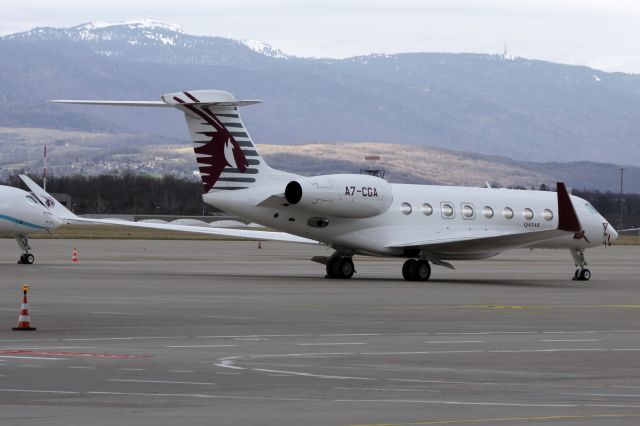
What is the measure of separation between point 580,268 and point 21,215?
19.0 metres

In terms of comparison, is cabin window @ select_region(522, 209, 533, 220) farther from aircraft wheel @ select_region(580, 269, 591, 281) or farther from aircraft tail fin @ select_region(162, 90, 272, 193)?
aircraft tail fin @ select_region(162, 90, 272, 193)

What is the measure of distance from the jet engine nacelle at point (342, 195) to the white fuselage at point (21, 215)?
12.4 metres

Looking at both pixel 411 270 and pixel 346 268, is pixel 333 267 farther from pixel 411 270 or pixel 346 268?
pixel 411 270

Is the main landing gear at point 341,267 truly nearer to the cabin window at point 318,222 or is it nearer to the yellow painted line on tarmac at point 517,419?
the cabin window at point 318,222

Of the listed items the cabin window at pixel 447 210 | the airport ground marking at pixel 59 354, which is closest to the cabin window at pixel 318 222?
the cabin window at pixel 447 210

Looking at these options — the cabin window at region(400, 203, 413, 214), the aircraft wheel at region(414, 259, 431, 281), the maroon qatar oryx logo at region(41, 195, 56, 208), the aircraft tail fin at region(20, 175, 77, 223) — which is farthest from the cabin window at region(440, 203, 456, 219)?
the maroon qatar oryx logo at region(41, 195, 56, 208)

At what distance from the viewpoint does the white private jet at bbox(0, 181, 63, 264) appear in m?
48.6

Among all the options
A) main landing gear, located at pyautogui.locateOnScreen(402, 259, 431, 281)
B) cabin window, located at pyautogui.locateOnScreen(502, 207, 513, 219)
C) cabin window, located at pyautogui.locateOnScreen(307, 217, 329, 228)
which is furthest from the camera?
cabin window, located at pyautogui.locateOnScreen(502, 207, 513, 219)

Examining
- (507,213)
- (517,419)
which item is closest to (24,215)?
(507,213)

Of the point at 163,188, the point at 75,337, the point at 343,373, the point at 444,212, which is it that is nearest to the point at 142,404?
the point at 343,373

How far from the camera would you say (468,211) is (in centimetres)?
4459

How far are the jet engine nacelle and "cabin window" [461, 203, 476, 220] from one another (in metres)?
2.86

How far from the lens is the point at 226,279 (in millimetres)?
40938

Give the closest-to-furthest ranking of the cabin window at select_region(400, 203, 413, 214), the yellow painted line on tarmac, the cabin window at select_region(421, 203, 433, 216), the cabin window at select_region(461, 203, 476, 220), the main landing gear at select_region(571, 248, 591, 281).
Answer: the yellow painted line on tarmac
the cabin window at select_region(400, 203, 413, 214)
the cabin window at select_region(421, 203, 433, 216)
the cabin window at select_region(461, 203, 476, 220)
the main landing gear at select_region(571, 248, 591, 281)
